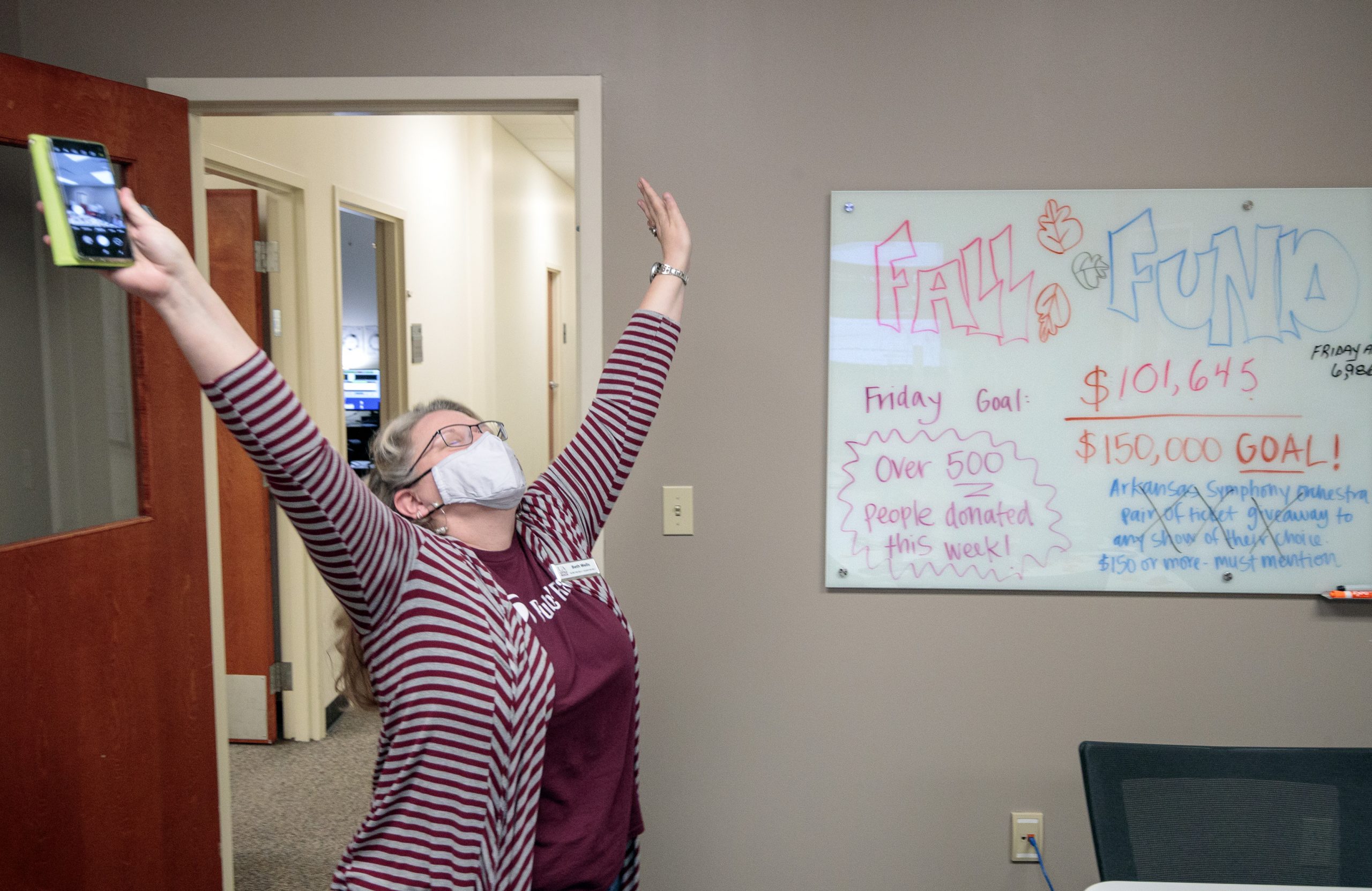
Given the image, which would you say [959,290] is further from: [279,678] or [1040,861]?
[279,678]

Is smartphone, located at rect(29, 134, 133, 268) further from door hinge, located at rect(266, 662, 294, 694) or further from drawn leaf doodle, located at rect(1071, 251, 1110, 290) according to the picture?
door hinge, located at rect(266, 662, 294, 694)

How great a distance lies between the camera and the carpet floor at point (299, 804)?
243cm

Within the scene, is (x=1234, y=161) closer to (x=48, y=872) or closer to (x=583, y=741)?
(x=583, y=741)

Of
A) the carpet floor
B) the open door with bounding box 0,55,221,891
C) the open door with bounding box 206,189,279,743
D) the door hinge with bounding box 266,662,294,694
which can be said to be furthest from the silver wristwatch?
the door hinge with bounding box 266,662,294,694

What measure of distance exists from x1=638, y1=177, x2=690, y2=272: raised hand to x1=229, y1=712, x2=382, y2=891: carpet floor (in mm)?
1841

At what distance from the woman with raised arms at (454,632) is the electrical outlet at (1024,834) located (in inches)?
42.4

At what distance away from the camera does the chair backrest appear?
127 cm

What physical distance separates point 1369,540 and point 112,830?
108 inches

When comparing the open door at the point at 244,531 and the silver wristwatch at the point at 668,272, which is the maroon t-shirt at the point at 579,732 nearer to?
the silver wristwatch at the point at 668,272

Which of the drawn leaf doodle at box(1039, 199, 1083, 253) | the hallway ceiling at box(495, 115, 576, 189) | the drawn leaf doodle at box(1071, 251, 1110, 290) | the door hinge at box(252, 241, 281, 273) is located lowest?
the drawn leaf doodle at box(1071, 251, 1110, 290)

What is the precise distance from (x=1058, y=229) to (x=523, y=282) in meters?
4.60

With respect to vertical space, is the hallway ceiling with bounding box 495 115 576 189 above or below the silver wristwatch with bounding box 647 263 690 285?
above

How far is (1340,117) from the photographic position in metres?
1.87

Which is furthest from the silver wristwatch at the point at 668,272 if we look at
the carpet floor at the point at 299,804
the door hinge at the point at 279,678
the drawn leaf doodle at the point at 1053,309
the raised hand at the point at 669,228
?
the door hinge at the point at 279,678
